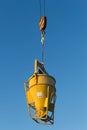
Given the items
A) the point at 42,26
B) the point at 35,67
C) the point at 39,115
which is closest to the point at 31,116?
the point at 39,115

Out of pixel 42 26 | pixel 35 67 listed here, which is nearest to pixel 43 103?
pixel 35 67

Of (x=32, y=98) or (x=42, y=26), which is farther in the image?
(x=42, y=26)

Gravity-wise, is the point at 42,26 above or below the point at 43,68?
above

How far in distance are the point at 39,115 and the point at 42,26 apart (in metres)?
7.11

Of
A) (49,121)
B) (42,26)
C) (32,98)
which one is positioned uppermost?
(42,26)

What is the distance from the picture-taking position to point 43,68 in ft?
76.9

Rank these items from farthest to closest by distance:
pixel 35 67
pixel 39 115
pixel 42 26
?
pixel 42 26, pixel 35 67, pixel 39 115

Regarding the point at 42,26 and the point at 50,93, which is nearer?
the point at 50,93

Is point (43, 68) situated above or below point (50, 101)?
above

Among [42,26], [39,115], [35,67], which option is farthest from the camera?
[42,26]

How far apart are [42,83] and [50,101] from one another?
50.1 inches

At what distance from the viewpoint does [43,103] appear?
21.6 meters

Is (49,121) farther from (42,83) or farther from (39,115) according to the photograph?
→ (42,83)

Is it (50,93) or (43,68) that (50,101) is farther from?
(43,68)
